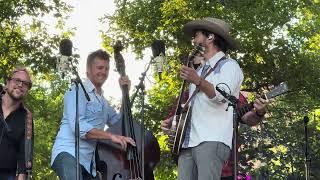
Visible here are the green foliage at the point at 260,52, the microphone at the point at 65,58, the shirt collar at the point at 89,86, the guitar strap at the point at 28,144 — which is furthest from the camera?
the green foliage at the point at 260,52

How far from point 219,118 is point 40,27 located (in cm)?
1207

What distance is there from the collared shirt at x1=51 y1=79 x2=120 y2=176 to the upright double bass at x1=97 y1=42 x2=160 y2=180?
113 millimetres

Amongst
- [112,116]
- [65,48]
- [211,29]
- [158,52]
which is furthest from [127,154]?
[211,29]

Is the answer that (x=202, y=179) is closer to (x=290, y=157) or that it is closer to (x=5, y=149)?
(x=5, y=149)

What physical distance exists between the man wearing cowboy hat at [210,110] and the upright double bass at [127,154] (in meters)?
0.50

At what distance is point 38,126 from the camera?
920 inches

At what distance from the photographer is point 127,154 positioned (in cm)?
550

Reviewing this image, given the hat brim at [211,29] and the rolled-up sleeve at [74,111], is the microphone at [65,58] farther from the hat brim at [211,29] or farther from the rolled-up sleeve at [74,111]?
the hat brim at [211,29]

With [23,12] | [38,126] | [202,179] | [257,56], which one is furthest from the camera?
[38,126]

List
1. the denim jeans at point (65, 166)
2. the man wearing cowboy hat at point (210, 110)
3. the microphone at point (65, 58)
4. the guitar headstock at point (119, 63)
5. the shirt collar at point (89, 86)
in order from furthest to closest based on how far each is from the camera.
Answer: the guitar headstock at point (119, 63) < the shirt collar at point (89, 86) < the microphone at point (65, 58) < the denim jeans at point (65, 166) < the man wearing cowboy hat at point (210, 110)

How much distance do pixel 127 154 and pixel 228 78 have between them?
126 cm

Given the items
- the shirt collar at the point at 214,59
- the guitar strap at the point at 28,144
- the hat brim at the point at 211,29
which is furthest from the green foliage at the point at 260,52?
the guitar strap at the point at 28,144

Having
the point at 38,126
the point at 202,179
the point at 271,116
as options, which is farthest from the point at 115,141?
the point at 38,126

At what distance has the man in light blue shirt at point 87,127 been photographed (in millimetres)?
5227
